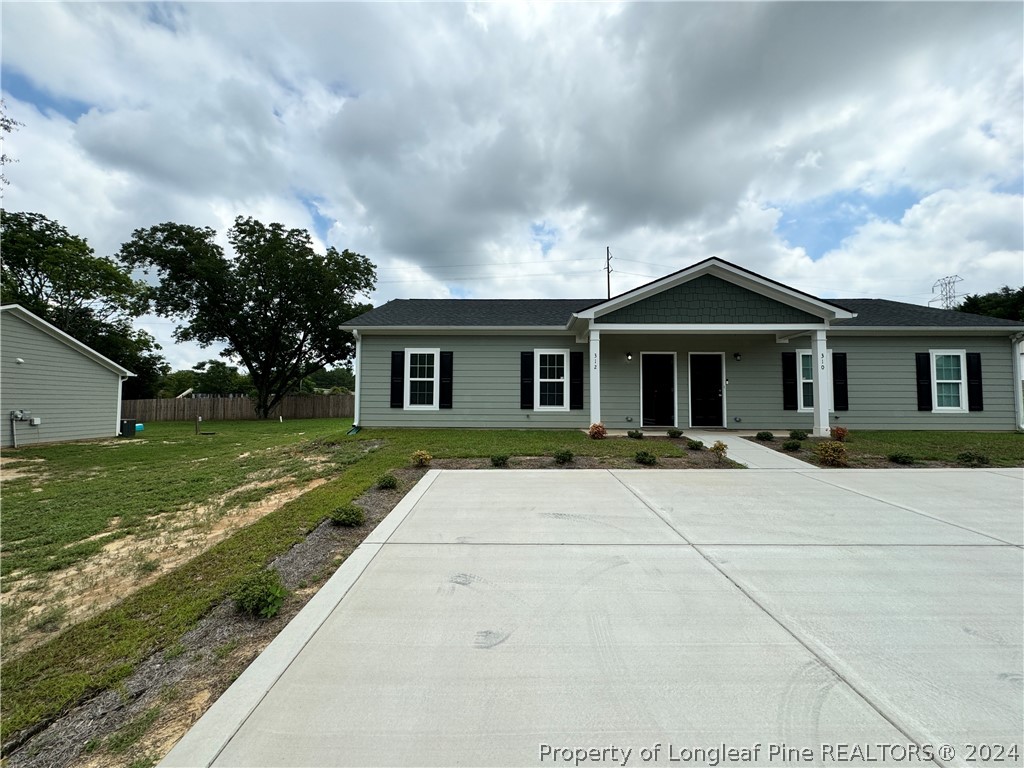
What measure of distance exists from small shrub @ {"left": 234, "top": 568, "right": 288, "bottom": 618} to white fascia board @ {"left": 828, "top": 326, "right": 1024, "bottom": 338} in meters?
13.8

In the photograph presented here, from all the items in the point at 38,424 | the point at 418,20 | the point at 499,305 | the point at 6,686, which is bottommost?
the point at 6,686

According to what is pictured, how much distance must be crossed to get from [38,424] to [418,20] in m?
15.6

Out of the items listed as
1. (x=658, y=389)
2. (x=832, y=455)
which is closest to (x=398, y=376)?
(x=658, y=389)

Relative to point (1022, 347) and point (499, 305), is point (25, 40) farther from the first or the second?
point (1022, 347)

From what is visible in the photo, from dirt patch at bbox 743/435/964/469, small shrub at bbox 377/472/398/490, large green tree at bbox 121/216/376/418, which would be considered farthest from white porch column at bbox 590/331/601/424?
large green tree at bbox 121/216/376/418

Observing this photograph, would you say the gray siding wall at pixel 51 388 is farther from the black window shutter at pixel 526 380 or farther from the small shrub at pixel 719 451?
the small shrub at pixel 719 451

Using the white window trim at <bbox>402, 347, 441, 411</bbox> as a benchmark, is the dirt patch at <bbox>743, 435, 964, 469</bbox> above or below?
below

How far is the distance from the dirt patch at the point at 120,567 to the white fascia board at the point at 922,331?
549 inches

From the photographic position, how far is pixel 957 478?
6.44 m

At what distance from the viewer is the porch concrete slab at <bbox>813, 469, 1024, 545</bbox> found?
4430 mm

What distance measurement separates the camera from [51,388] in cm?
1355

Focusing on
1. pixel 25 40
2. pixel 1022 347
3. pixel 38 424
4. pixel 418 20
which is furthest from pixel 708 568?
pixel 38 424

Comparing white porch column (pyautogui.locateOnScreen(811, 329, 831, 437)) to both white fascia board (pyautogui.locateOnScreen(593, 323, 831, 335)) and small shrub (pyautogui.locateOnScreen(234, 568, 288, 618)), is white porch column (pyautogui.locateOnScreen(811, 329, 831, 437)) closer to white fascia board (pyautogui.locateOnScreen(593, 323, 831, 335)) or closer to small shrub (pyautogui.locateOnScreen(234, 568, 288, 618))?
white fascia board (pyautogui.locateOnScreen(593, 323, 831, 335))

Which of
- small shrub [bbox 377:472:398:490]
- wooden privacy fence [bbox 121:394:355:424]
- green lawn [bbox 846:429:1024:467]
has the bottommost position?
small shrub [bbox 377:472:398:490]
